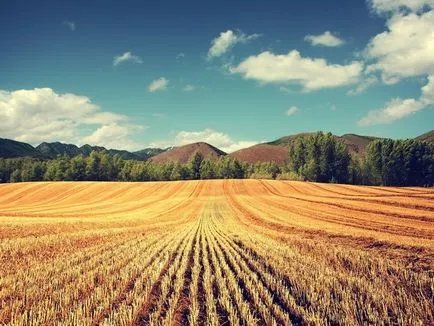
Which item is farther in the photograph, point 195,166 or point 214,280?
point 195,166

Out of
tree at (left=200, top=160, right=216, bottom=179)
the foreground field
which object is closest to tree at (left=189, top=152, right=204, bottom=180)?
tree at (left=200, top=160, right=216, bottom=179)

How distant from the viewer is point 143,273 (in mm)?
10453

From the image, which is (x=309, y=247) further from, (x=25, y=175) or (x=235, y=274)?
(x=25, y=175)

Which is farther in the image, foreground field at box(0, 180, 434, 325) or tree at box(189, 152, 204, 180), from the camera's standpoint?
tree at box(189, 152, 204, 180)

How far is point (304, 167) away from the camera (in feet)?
336

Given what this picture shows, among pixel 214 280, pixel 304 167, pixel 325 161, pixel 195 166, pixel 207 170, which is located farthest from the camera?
pixel 195 166

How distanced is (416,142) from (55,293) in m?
112

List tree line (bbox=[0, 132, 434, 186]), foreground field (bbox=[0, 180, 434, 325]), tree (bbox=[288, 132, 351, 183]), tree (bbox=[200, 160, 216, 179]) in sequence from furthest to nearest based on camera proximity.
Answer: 1. tree (bbox=[200, 160, 216, 179])
2. tree (bbox=[288, 132, 351, 183])
3. tree line (bbox=[0, 132, 434, 186])
4. foreground field (bbox=[0, 180, 434, 325])

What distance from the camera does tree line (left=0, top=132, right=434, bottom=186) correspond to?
95375 millimetres

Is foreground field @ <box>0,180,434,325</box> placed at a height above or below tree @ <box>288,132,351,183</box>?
below

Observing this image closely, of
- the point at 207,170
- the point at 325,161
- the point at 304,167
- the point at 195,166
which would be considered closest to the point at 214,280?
the point at 304,167

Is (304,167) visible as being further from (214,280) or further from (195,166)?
(214,280)

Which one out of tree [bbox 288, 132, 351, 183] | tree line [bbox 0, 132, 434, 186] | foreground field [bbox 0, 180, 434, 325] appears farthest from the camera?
tree [bbox 288, 132, 351, 183]

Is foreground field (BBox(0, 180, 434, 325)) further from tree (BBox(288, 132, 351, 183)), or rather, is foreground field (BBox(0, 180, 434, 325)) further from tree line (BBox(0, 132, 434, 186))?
tree line (BBox(0, 132, 434, 186))
